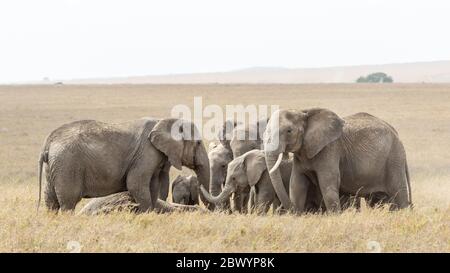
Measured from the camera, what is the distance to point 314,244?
10.1 meters

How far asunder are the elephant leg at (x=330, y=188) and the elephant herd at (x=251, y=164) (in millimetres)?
13

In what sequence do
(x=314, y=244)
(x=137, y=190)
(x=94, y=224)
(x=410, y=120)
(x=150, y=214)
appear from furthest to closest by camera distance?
(x=410, y=120)
(x=137, y=190)
(x=150, y=214)
(x=94, y=224)
(x=314, y=244)

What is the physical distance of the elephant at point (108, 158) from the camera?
1223cm

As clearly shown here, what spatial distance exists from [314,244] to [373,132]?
3.18m

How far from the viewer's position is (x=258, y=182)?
13.3m

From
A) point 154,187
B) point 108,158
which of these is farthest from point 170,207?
point 108,158

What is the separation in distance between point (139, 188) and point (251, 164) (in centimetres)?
174

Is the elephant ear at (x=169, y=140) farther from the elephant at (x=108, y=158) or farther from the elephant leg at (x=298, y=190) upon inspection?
the elephant leg at (x=298, y=190)

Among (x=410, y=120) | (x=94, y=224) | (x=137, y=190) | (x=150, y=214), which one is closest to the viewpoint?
(x=94, y=224)

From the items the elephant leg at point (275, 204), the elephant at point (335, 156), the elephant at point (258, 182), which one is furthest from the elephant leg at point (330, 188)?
the elephant leg at point (275, 204)

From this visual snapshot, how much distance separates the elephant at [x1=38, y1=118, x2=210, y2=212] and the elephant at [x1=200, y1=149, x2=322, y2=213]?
93 centimetres
